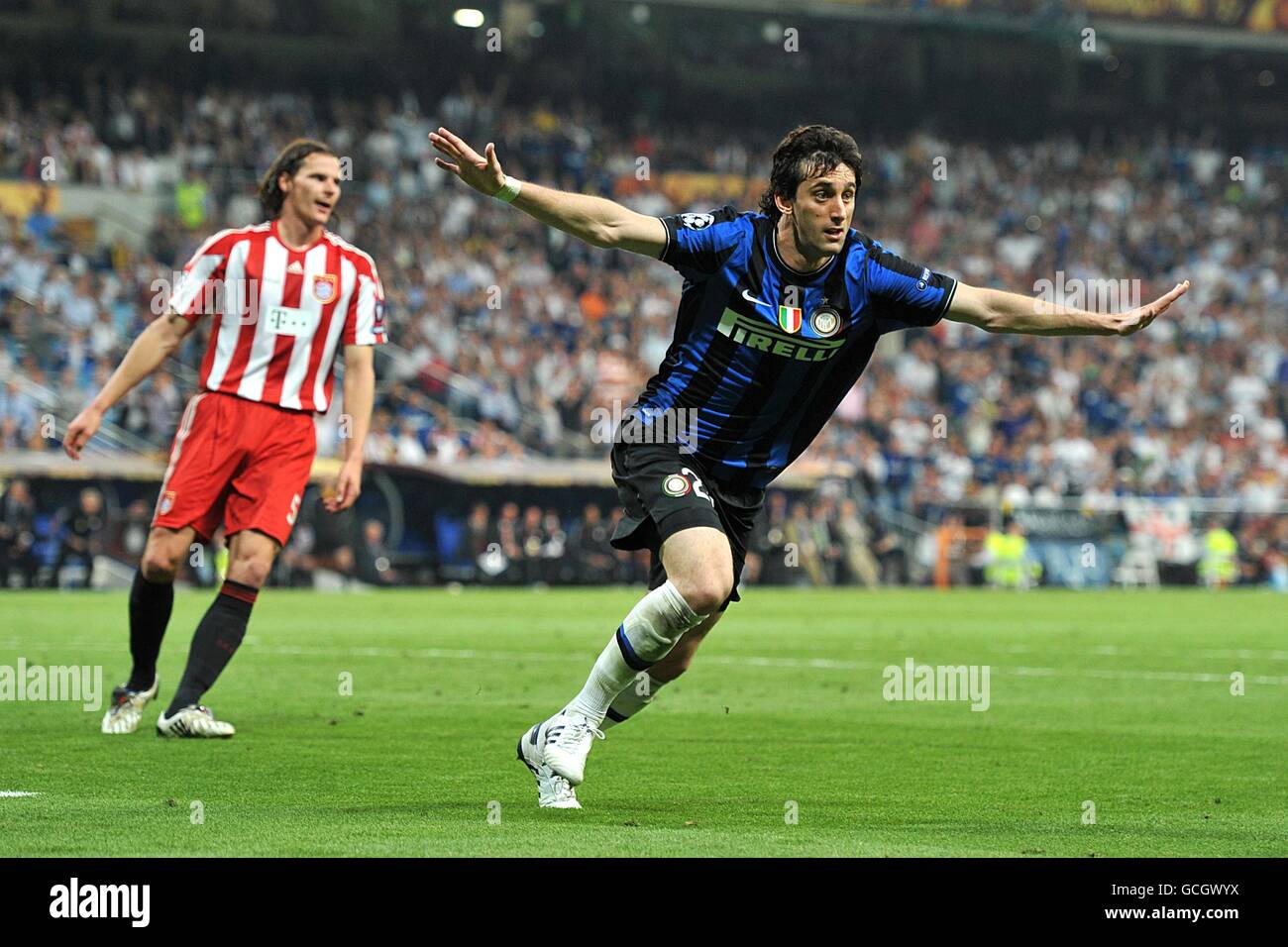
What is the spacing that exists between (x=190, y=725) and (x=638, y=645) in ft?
9.13

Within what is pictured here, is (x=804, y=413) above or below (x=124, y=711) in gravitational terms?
above

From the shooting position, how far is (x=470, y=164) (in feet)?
20.6

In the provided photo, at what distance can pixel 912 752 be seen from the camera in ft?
28.5

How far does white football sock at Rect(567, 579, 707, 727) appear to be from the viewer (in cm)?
656

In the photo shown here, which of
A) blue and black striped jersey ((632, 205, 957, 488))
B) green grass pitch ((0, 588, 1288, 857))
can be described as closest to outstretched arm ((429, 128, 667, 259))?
blue and black striped jersey ((632, 205, 957, 488))

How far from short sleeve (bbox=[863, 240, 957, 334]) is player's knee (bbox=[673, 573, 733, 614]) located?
1221 mm

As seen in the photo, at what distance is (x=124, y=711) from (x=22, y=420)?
59.2 ft

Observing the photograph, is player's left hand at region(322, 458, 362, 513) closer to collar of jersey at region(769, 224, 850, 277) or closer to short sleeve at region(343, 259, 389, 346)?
short sleeve at region(343, 259, 389, 346)

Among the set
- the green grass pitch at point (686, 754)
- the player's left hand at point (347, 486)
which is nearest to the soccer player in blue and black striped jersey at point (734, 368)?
the green grass pitch at point (686, 754)

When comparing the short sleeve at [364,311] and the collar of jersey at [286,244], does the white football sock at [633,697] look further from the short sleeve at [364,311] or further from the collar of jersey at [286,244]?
the collar of jersey at [286,244]

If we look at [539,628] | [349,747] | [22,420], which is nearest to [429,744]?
[349,747]

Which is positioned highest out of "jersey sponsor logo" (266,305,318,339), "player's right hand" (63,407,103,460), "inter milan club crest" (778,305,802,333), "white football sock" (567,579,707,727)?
"jersey sponsor logo" (266,305,318,339)
